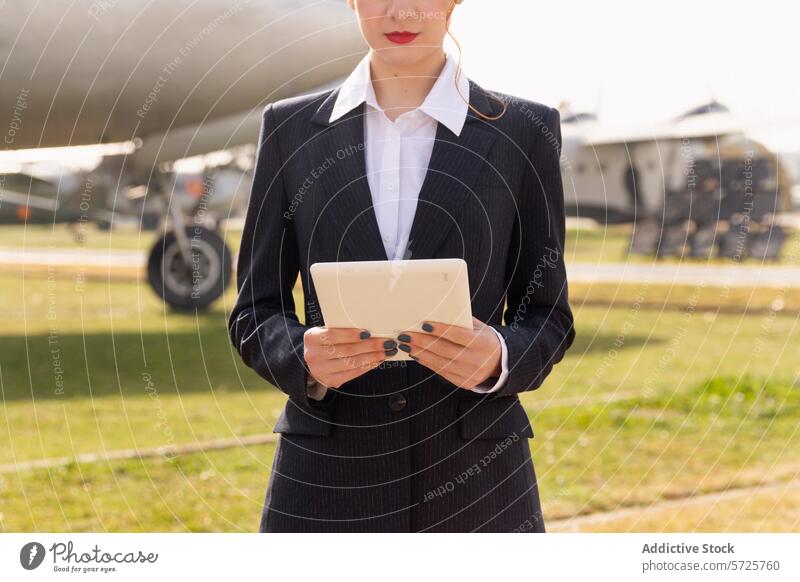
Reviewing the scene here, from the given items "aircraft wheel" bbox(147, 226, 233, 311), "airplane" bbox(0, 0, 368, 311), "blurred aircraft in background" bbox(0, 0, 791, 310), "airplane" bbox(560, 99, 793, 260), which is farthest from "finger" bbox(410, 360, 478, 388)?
"airplane" bbox(560, 99, 793, 260)

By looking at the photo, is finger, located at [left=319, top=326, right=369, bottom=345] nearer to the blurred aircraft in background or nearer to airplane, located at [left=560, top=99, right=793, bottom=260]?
the blurred aircraft in background

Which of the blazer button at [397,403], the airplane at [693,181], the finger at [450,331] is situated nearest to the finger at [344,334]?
the finger at [450,331]

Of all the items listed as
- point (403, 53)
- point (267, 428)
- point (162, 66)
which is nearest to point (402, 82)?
point (403, 53)

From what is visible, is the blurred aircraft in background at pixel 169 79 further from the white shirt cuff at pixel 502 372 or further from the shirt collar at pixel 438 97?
the white shirt cuff at pixel 502 372

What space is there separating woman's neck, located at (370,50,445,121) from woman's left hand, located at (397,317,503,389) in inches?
17.5

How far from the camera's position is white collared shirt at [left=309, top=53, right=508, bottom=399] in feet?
6.07

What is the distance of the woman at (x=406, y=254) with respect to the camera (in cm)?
182

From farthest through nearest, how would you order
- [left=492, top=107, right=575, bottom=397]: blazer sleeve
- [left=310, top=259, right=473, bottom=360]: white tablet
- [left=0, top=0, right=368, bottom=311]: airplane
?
[left=0, top=0, right=368, bottom=311]: airplane
[left=492, top=107, right=575, bottom=397]: blazer sleeve
[left=310, top=259, right=473, bottom=360]: white tablet

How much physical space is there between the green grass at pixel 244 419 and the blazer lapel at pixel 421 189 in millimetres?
2985

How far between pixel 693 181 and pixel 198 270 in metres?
10.5

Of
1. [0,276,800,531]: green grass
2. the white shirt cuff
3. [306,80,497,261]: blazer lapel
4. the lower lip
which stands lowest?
[0,276,800,531]: green grass

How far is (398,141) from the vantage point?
1890mm

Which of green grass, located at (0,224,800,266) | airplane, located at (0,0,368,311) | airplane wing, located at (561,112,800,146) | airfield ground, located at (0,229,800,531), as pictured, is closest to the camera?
airfield ground, located at (0,229,800,531)

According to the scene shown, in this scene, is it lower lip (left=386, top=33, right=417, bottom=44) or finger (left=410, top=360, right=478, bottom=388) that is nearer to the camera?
finger (left=410, top=360, right=478, bottom=388)
